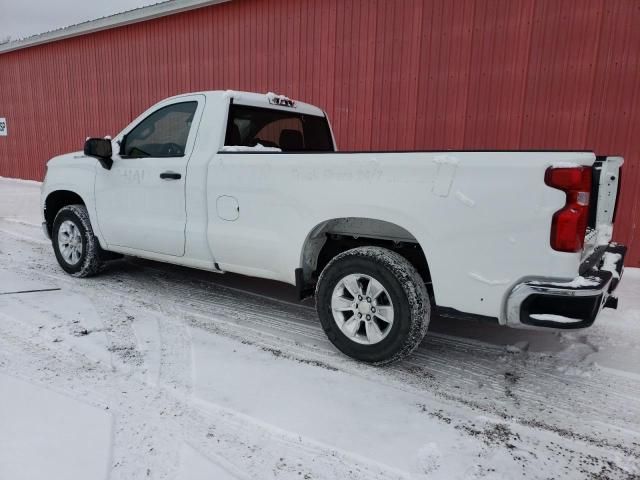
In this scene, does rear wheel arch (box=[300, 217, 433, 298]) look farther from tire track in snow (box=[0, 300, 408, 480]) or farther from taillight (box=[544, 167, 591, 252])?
tire track in snow (box=[0, 300, 408, 480])

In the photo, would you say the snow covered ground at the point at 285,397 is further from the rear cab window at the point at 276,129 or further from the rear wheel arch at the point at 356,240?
the rear cab window at the point at 276,129

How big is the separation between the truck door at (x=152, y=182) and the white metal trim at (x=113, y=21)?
5.44m

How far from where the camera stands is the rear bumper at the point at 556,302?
244cm

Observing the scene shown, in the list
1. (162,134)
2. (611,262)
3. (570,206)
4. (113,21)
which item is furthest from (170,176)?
(113,21)

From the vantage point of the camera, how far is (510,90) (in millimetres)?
6047

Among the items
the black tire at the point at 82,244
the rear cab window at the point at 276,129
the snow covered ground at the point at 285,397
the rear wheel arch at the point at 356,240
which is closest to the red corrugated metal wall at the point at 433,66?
the rear cab window at the point at 276,129

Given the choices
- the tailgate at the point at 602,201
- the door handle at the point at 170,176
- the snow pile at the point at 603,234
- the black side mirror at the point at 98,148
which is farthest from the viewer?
the black side mirror at the point at 98,148

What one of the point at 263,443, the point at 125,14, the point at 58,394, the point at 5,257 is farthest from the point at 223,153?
the point at 125,14

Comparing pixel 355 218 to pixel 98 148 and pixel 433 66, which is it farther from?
pixel 433 66

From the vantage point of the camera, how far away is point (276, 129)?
175 inches

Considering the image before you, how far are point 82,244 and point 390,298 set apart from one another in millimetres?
3592

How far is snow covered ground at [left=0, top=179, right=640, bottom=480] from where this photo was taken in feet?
7.23

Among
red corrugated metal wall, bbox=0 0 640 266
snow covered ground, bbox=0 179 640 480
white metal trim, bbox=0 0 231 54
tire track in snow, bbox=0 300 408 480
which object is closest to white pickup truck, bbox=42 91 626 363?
snow covered ground, bbox=0 179 640 480

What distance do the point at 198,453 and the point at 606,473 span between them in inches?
75.8
